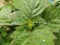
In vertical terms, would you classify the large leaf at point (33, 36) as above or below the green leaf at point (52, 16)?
below

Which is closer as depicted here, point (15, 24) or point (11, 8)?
point (15, 24)

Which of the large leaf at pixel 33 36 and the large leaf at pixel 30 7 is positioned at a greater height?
the large leaf at pixel 30 7

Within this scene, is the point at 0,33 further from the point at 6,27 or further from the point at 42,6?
the point at 42,6

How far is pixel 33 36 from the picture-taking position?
50 cm

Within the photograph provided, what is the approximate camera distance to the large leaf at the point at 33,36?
48cm

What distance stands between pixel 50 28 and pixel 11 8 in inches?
6.7

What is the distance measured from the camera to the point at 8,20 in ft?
1.72

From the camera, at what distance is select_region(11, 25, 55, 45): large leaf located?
48 centimetres

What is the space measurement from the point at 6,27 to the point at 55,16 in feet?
0.51

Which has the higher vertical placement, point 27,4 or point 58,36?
point 27,4

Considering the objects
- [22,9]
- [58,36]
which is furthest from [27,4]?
[58,36]

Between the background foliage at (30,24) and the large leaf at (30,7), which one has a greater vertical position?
the large leaf at (30,7)

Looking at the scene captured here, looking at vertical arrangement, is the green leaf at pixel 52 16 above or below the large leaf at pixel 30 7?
below

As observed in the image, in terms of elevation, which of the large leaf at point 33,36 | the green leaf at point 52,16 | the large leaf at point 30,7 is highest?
the large leaf at point 30,7
